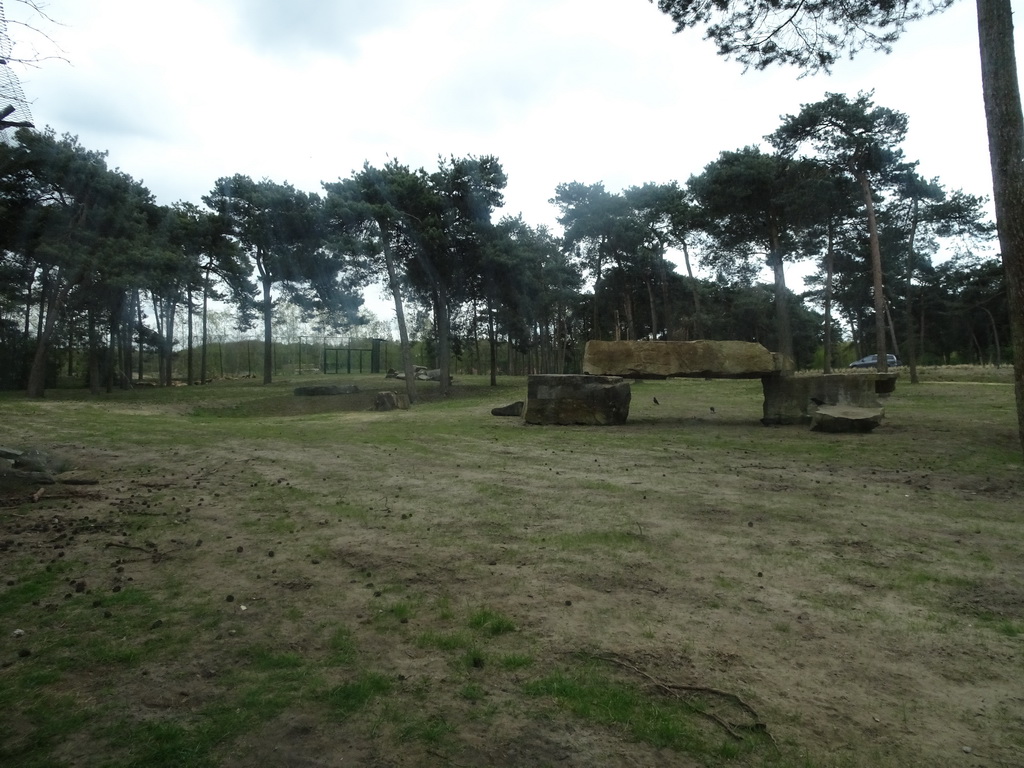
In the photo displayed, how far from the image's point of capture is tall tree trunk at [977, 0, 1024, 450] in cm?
828

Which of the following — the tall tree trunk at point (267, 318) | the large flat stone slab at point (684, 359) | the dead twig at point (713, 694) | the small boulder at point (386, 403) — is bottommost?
the dead twig at point (713, 694)

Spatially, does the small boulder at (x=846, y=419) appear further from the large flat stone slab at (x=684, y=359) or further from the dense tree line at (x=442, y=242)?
the dense tree line at (x=442, y=242)

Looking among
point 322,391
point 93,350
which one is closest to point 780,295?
point 322,391

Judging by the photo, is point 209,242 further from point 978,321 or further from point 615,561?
A: point 978,321

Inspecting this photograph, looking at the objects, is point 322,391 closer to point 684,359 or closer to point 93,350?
point 93,350

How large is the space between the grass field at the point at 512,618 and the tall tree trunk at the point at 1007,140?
85.2 inches

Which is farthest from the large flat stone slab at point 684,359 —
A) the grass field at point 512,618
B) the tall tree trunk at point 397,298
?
the tall tree trunk at point 397,298

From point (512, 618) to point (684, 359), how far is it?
1012cm

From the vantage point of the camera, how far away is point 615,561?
4.74 m

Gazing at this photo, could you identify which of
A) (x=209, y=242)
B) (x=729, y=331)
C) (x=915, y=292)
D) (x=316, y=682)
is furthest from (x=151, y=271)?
(x=915, y=292)

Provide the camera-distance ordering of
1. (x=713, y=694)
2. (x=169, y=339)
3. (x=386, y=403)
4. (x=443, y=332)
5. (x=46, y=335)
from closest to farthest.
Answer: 1. (x=713, y=694)
2. (x=386, y=403)
3. (x=46, y=335)
4. (x=443, y=332)
5. (x=169, y=339)

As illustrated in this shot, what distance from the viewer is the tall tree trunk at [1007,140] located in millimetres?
8281

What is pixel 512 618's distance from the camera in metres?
3.74

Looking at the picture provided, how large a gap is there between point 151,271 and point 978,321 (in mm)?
55972
